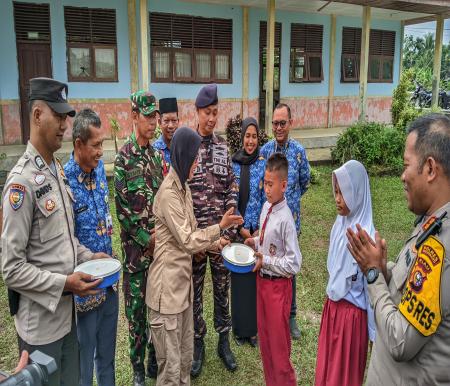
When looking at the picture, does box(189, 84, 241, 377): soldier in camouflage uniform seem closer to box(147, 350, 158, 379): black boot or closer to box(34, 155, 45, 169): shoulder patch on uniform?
box(147, 350, 158, 379): black boot

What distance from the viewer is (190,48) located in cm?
1077

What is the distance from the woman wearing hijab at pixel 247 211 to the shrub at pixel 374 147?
6677mm

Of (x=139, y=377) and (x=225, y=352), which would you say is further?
(x=225, y=352)

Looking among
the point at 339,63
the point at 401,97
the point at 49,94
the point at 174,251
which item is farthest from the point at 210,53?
the point at 49,94

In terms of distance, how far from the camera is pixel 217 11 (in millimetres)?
10812

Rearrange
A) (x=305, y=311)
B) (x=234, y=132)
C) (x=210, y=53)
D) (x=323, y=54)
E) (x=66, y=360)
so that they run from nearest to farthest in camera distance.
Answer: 1. (x=66, y=360)
2. (x=305, y=311)
3. (x=234, y=132)
4. (x=210, y=53)
5. (x=323, y=54)

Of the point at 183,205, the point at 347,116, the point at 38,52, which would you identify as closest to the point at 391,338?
the point at 183,205

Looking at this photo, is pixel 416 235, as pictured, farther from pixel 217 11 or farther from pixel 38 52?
pixel 217 11

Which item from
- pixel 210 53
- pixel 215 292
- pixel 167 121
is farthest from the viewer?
pixel 210 53

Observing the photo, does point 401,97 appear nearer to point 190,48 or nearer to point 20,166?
point 190,48

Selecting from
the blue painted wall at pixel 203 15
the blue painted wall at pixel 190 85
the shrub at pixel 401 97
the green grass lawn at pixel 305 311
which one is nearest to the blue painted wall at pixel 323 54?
the blue painted wall at pixel 190 85

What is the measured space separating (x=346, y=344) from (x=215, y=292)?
1.26 m

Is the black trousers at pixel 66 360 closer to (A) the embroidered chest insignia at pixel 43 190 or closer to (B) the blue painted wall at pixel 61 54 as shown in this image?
(A) the embroidered chest insignia at pixel 43 190

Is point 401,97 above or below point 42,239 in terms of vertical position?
above
